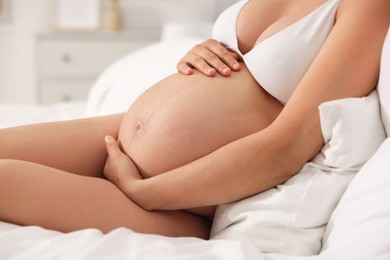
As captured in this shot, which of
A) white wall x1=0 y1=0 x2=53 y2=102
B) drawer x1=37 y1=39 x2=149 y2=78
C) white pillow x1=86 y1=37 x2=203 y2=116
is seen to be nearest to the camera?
white pillow x1=86 y1=37 x2=203 y2=116

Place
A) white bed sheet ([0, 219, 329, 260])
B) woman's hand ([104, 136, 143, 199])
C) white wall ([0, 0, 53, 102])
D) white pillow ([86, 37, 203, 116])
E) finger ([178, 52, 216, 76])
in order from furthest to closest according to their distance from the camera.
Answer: white wall ([0, 0, 53, 102]) → white pillow ([86, 37, 203, 116]) → finger ([178, 52, 216, 76]) → woman's hand ([104, 136, 143, 199]) → white bed sheet ([0, 219, 329, 260])

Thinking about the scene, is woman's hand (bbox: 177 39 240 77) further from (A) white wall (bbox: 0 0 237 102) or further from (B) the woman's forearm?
(A) white wall (bbox: 0 0 237 102)

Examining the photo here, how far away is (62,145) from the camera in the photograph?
1214 millimetres

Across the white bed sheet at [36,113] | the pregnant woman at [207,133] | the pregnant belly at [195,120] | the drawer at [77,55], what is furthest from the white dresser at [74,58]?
the pregnant belly at [195,120]

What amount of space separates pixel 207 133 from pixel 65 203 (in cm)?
28

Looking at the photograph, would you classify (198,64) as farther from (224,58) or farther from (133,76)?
(133,76)

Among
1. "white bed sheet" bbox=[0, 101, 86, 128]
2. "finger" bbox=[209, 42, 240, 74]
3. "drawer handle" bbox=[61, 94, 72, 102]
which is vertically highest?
"finger" bbox=[209, 42, 240, 74]

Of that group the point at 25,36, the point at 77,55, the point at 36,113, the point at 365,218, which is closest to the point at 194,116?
the point at 365,218

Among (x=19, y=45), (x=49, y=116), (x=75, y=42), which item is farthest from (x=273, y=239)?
(x=19, y=45)

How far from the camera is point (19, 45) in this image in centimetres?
361

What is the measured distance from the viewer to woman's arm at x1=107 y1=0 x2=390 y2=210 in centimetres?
103

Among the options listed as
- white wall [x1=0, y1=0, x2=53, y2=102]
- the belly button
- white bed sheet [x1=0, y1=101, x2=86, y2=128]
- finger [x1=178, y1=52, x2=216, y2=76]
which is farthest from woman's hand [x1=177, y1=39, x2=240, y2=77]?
white wall [x1=0, y1=0, x2=53, y2=102]

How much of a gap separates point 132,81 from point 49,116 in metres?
0.29

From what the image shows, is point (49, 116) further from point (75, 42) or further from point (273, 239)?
point (75, 42)
